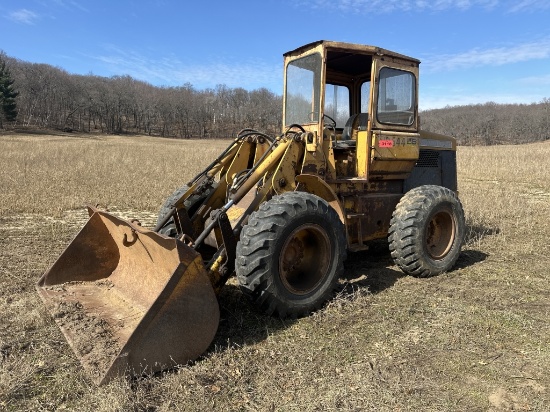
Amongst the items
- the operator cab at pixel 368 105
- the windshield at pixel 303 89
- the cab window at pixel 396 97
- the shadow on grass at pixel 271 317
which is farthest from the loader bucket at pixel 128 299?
the cab window at pixel 396 97

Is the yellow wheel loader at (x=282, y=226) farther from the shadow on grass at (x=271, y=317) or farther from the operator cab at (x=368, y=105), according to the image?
the shadow on grass at (x=271, y=317)

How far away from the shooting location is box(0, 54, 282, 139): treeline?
81.6 metres

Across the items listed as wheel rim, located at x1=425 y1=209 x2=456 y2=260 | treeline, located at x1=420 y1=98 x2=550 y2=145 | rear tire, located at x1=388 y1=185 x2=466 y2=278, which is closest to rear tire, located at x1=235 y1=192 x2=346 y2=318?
rear tire, located at x1=388 y1=185 x2=466 y2=278

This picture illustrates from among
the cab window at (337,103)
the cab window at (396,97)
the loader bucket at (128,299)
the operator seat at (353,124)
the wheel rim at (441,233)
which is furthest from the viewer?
the cab window at (337,103)

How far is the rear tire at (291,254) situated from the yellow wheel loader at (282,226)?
13mm

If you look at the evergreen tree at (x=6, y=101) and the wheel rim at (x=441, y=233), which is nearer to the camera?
the wheel rim at (x=441, y=233)

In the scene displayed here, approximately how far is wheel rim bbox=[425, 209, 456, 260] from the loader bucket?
3.61 metres

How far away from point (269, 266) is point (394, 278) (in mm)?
2388

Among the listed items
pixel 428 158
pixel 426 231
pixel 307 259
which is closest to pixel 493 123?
pixel 428 158

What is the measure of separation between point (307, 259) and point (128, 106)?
98.6 m

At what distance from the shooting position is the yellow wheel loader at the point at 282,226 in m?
3.38

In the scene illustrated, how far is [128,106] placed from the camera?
95000 millimetres

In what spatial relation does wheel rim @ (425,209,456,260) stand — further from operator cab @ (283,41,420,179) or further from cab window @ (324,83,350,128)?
cab window @ (324,83,350,128)

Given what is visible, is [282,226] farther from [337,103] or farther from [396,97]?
[337,103]
